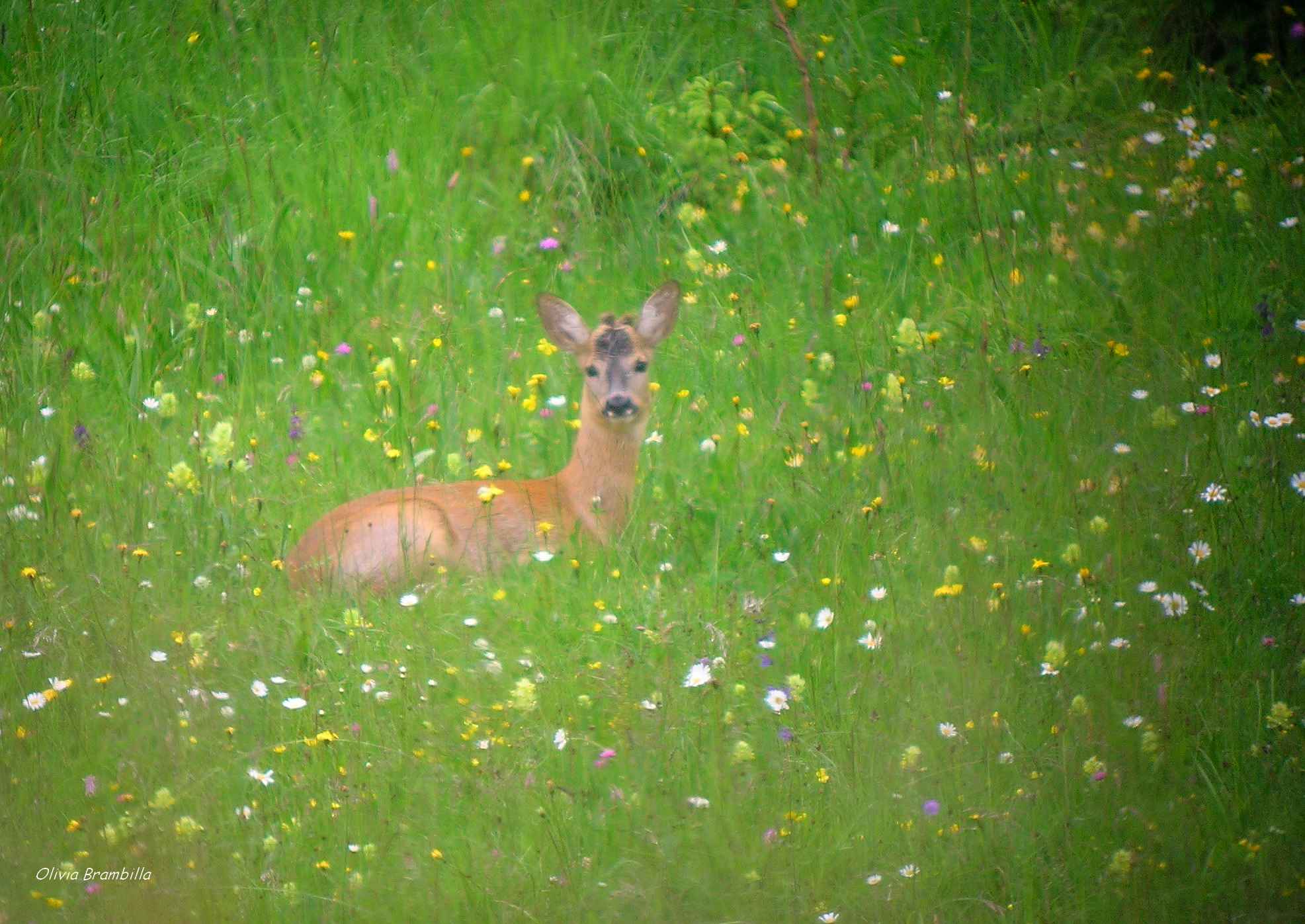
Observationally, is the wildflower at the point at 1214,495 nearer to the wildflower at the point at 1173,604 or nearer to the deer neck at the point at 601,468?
the wildflower at the point at 1173,604

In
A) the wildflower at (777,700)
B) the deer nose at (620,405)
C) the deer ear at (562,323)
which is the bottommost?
the wildflower at (777,700)

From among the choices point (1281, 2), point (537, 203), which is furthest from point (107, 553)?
point (1281, 2)

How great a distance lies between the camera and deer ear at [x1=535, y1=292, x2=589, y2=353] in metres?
6.25

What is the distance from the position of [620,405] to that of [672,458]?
1.45ft

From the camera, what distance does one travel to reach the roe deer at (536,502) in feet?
17.2

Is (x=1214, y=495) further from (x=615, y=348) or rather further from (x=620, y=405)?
(x=615, y=348)

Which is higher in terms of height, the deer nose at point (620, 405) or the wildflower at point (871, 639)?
the deer nose at point (620, 405)

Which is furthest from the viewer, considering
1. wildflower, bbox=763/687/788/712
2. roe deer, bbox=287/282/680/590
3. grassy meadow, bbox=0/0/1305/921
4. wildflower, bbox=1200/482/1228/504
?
roe deer, bbox=287/282/680/590

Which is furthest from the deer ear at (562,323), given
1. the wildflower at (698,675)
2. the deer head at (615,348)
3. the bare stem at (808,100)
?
the wildflower at (698,675)

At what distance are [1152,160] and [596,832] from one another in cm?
484

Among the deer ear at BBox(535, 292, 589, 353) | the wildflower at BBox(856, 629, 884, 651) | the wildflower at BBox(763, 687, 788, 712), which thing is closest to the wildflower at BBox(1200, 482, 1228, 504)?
the wildflower at BBox(856, 629, 884, 651)

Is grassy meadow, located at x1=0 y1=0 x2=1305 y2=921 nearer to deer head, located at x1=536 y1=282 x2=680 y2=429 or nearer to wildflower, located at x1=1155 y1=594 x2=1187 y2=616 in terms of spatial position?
wildflower, located at x1=1155 y1=594 x2=1187 y2=616

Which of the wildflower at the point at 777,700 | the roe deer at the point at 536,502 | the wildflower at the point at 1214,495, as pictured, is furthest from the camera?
the roe deer at the point at 536,502

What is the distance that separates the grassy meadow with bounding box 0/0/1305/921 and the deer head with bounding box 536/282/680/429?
0.14 m
